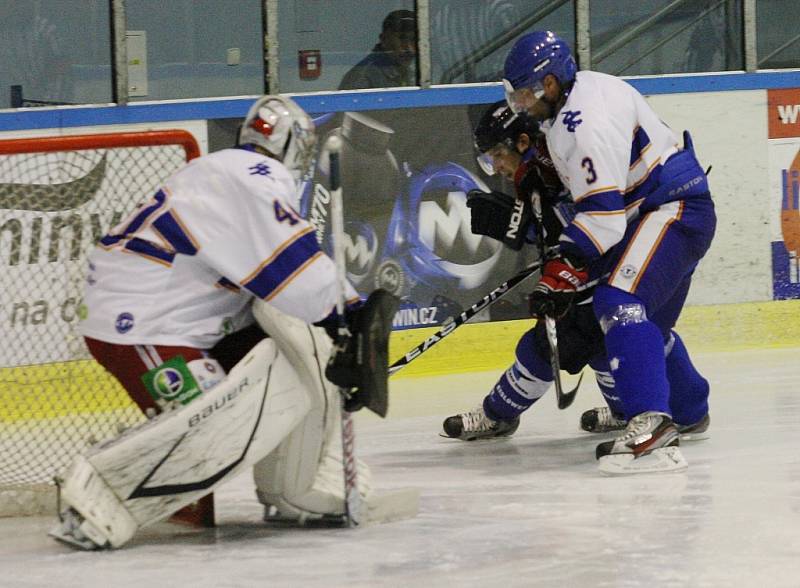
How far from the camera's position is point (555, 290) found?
12.7 ft

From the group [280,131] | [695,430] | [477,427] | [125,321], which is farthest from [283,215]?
[695,430]

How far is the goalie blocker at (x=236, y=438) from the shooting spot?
2.95m

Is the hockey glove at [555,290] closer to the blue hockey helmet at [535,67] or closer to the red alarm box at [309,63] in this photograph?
the blue hockey helmet at [535,67]

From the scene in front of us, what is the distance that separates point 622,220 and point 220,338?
1.10m

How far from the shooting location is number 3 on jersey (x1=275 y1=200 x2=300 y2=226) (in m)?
2.94

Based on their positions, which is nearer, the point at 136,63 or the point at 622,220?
the point at 622,220

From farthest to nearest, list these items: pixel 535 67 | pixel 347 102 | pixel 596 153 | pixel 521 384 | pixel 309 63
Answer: pixel 309 63
pixel 347 102
pixel 521 384
pixel 535 67
pixel 596 153

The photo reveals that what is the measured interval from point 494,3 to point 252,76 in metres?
1.17

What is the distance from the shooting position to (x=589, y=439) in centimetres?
437

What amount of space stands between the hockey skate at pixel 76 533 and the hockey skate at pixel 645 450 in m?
1.31

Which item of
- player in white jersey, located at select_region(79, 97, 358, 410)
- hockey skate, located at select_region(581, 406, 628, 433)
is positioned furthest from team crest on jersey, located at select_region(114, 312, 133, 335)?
hockey skate, located at select_region(581, 406, 628, 433)

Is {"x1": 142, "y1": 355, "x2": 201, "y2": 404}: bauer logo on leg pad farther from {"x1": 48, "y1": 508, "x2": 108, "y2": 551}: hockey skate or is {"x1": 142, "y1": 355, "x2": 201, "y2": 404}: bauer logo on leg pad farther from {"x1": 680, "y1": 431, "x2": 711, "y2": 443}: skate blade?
{"x1": 680, "y1": 431, "x2": 711, "y2": 443}: skate blade

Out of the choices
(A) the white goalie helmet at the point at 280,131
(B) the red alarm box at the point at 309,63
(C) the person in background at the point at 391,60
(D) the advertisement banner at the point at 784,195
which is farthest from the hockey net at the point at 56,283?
(D) the advertisement banner at the point at 784,195

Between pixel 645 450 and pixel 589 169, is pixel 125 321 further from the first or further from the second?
pixel 645 450
